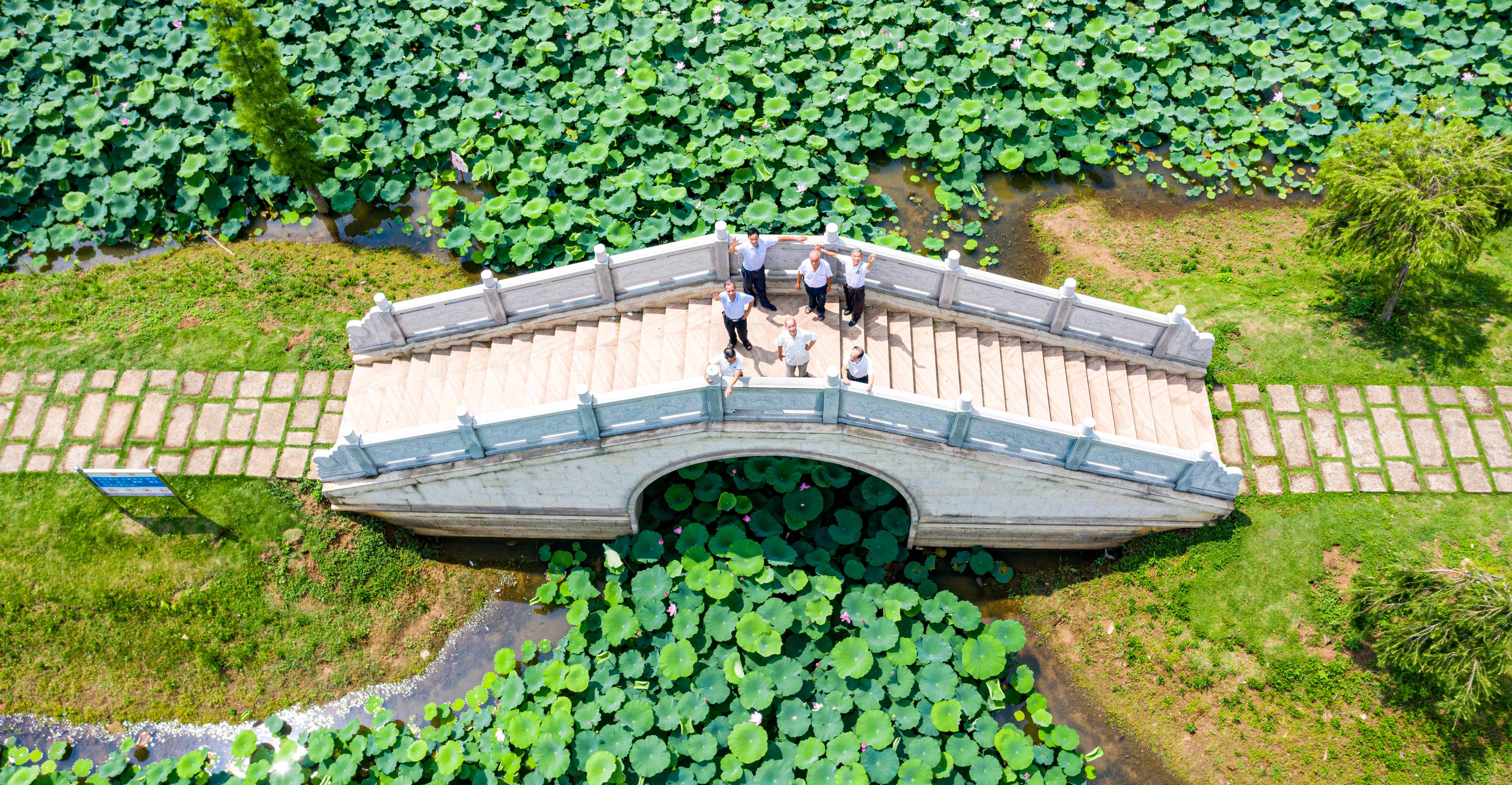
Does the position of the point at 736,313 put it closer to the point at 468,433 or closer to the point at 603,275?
the point at 603,275

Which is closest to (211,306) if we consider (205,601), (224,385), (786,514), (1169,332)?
(224,385)

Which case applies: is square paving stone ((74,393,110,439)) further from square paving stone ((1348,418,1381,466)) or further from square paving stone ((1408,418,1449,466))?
square paving stone ((1408,418,1449,466))

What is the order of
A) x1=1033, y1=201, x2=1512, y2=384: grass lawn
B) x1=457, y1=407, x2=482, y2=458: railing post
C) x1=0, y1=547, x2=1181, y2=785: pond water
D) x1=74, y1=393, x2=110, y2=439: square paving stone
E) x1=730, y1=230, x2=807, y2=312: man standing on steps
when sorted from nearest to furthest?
x1=457, y1=407, x2=482, y2=458: railing post → x1=0, y1=547, x2=1181, y2=785: pond water → x1=730, y1=230, x2=807, y2=312: man standing on steps → x1=1033, y1=201, x2=1512, y2=384: grass lawn → x1=74, y1=393, x2=110, y2=439: square paving stone

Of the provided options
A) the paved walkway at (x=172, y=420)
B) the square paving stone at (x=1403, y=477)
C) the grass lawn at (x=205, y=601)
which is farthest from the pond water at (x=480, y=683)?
the square paving stone at (x=1403, y=477)

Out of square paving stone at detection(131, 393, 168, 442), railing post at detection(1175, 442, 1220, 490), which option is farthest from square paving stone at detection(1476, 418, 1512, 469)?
square paving stone at detection(131, 393, 168, 442)

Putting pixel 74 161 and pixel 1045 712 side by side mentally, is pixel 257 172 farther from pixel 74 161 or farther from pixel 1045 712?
pixel 1045 712

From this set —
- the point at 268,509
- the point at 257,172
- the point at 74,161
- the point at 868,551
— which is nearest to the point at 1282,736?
the point at 868,551
